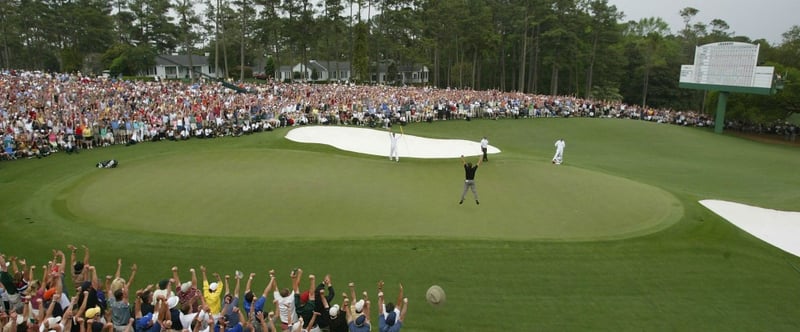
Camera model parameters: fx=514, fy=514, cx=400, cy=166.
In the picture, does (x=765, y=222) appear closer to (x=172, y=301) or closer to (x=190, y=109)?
(x=172, y=301)

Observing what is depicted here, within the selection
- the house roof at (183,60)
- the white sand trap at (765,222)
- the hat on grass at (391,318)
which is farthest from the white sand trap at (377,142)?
the house roof at (183,60)

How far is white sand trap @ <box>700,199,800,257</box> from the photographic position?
49.1 ft

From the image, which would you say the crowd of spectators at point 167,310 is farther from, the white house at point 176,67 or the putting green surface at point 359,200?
the white house at point 176,67

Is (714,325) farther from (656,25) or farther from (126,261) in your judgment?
(656,25)

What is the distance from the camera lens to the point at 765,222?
54.7ft

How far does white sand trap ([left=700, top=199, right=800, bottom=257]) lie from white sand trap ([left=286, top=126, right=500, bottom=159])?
444 inches

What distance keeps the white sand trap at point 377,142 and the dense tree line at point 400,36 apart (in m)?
27.6

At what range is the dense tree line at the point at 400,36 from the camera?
201 ft

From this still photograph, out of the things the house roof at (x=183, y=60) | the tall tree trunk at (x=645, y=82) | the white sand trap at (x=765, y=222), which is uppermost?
the house roof at (x=183, y=60)

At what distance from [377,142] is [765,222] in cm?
1771

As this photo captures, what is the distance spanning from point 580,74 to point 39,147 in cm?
7850

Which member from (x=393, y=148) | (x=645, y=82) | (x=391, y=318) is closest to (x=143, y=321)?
(x=391, y=318)

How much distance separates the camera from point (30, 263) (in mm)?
11711

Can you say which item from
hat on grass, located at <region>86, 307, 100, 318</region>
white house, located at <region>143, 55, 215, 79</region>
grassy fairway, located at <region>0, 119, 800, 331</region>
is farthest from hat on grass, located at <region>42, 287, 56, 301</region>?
white house, located at <region>143, 55, 215, 79</region>
